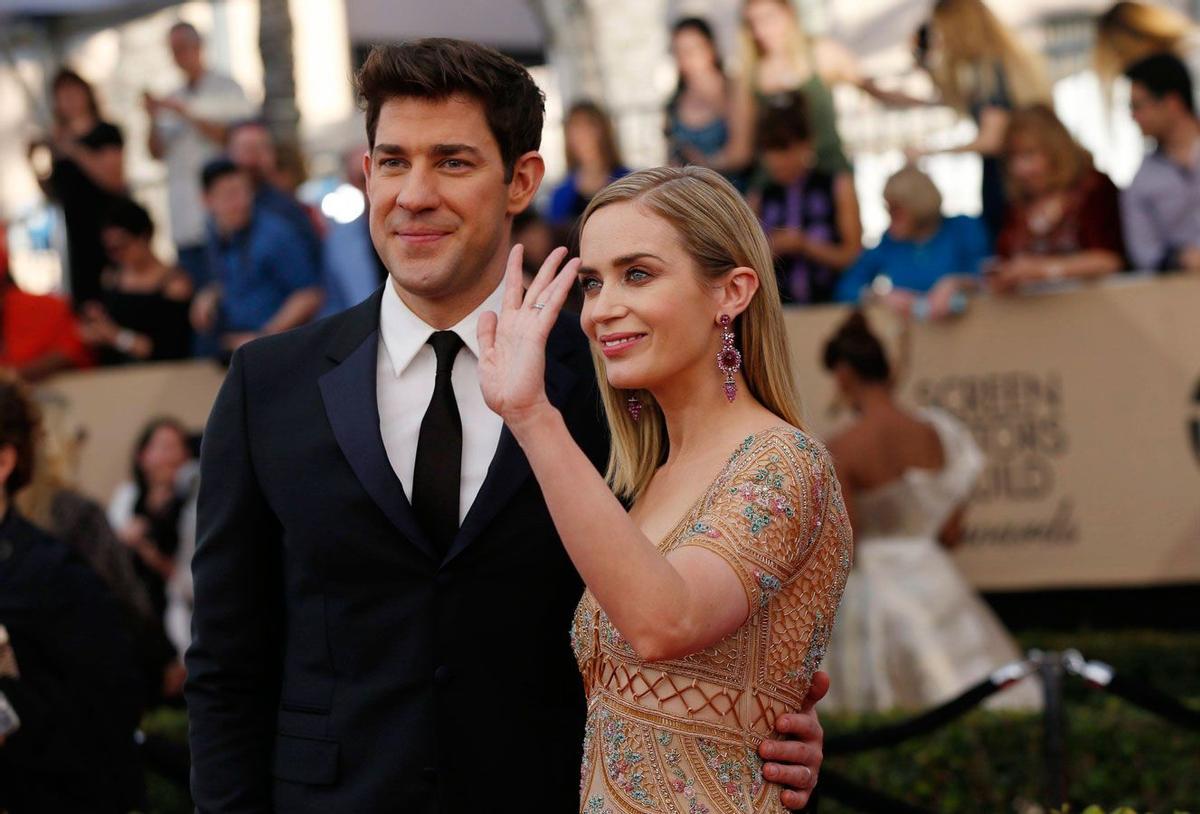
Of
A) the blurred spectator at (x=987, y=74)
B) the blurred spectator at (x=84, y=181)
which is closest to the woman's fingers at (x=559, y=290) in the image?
the blurred spectator at (x=987, y=74)

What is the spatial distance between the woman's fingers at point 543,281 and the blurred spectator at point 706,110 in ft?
18.9

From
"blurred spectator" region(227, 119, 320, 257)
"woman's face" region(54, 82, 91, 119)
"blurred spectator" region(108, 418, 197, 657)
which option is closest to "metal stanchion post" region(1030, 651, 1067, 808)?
"blurred spectator" region(108, 418, 197, 657)

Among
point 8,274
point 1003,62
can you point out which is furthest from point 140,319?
point 1003,62

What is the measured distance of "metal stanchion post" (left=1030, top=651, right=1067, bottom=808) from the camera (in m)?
5.63

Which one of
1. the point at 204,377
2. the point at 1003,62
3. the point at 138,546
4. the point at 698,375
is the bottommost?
the point at 138,546

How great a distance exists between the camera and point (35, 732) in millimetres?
4285

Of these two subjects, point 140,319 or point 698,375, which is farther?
point 140,319

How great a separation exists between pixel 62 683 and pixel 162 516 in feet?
14.0

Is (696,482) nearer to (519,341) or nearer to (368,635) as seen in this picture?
(519,341)

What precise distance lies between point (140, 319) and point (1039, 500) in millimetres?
4927

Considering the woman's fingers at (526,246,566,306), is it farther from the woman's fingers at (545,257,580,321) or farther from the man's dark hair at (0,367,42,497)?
the man's dark hair at (0,367,42,497)

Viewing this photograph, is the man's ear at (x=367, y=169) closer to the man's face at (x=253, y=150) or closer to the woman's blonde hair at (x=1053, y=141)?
the woman's blonde hair at (x=1053, y=141)

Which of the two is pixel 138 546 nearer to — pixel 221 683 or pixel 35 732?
pixel 35 732

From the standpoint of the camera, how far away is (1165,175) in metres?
7.53
